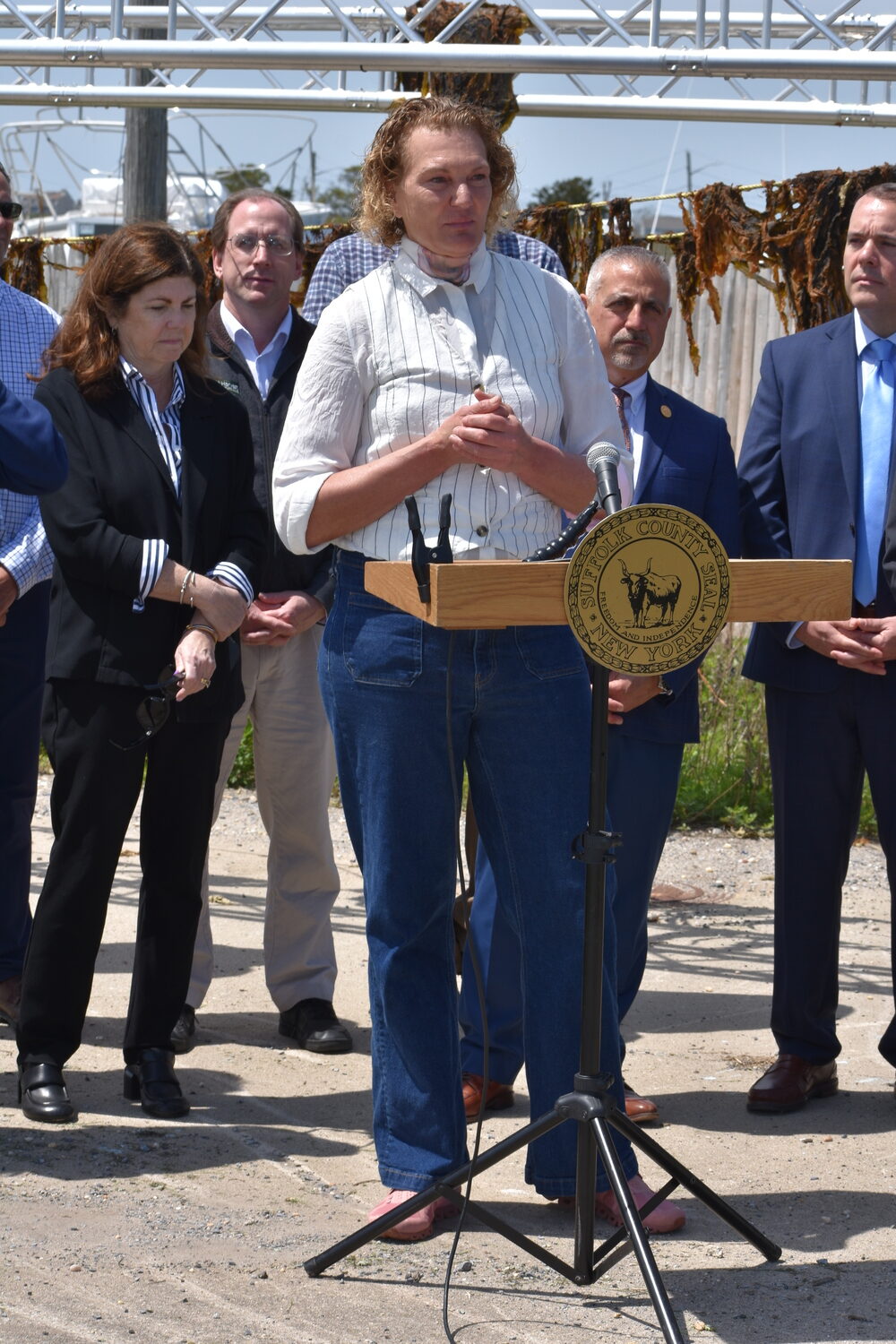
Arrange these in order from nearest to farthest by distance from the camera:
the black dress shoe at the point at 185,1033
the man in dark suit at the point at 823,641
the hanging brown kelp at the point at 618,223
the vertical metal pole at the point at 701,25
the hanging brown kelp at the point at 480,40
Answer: the man in dark suit at the point at 823,641
the black dress shoe at the point at 185,1033
the vertical metal pole at the point at 701,25
the hanging brown kelp at the point at 480,40
the hanging brown kelp at the point at 618,223

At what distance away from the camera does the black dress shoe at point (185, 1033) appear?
15.7ft

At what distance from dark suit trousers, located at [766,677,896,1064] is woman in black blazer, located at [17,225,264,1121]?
1.59 meters

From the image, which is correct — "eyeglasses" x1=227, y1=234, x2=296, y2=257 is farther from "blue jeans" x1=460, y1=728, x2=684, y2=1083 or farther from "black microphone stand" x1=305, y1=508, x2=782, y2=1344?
"black microphone stand" x1=305, y1=508, x2=782, y2=1344

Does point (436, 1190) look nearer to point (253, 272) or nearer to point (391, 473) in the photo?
point (391, 473)

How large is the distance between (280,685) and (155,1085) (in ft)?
4.27

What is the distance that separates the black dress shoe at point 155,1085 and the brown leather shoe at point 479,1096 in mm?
764

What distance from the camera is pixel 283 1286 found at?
3.21 m

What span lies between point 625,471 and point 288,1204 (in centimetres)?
187

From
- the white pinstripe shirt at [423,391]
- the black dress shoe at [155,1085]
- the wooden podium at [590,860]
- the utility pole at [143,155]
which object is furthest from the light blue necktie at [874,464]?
the utility pole at [143,155]

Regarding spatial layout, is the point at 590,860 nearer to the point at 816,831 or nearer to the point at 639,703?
the point at 639,703

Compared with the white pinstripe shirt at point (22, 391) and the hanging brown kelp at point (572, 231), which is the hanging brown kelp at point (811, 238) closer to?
the hanging brown kelp at point (572, 231)

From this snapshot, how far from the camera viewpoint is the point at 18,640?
4926 mm

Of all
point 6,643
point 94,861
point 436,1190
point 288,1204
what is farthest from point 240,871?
point 436,1190

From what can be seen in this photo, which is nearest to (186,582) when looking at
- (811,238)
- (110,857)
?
(110,857)
